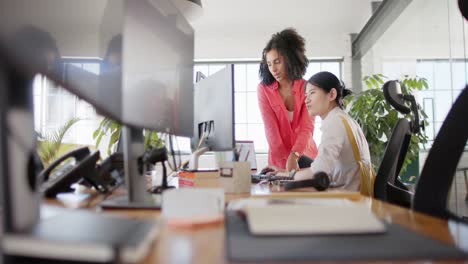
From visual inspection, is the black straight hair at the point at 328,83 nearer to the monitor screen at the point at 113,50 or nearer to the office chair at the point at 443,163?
the monitor screen at the point at 113,50

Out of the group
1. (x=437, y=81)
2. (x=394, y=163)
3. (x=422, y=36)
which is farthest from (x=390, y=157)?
(x=422, y=36)

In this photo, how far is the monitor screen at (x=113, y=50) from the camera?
436 millimetres

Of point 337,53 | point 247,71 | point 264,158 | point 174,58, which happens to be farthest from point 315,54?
point 174,58

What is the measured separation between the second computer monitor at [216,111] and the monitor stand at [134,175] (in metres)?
0.45

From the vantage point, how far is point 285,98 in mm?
2758

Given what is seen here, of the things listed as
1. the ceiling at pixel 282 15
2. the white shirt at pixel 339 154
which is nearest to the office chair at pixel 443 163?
the white shirt at pixel 339 154

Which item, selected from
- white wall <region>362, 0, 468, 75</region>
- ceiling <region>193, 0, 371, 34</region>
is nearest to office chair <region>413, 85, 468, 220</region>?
white wall <region>362, 0, 468, 75</region>

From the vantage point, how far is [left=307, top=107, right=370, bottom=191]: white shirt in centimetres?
165

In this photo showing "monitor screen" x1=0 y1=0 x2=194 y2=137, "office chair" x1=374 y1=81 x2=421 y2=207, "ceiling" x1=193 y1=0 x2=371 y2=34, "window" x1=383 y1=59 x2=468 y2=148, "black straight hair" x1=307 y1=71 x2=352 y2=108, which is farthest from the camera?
"ceiling" x1=193 y1=0 x2=371 y2=34

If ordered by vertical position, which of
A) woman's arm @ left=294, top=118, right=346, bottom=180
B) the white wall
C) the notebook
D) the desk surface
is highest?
the white wall

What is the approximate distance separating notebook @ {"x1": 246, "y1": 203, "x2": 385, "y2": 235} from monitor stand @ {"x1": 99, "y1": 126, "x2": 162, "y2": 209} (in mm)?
356

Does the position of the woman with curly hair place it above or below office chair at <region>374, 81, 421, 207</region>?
above

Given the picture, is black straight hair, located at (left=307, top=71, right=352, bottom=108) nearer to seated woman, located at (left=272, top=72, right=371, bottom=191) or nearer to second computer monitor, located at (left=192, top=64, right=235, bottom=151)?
seated woman, located at (left=272, top=72, right=371, bottom=191)

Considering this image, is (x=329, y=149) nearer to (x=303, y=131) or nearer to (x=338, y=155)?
(x=338, y=155)
